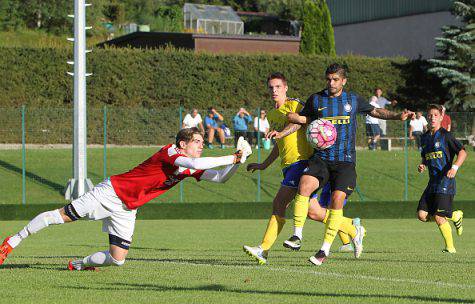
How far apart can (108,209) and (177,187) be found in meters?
17.8

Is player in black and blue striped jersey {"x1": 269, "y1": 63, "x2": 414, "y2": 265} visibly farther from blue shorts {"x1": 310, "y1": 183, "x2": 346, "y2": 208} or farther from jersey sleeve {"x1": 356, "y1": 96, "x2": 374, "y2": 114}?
blue shorts {"x1": 310, "y1": 183, "x2": 346, "y2": 208}

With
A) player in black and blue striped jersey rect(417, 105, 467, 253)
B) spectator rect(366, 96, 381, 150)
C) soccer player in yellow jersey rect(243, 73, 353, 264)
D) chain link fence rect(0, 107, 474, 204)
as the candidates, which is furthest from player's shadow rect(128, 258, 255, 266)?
spectator rect(366, 96, 381, 150)

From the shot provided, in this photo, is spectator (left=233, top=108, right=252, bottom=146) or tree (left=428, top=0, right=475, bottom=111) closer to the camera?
spectator (left=233, top=108, right=252, bottom=146)

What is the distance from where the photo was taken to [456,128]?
29.5 meters

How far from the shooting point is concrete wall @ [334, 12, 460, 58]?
170 feet

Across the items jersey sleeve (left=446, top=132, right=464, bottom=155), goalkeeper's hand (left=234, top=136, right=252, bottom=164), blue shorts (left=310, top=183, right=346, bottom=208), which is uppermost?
goalkeeper's hand (left=234, top=136, right=252, bottom=164)

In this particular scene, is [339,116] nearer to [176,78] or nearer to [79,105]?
[79,105]

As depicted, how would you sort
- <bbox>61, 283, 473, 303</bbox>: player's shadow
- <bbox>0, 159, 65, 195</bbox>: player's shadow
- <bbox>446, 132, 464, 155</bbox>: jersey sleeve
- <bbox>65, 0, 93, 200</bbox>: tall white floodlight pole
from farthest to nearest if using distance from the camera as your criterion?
1. <bbox>0, 159, 65, 195</bbox>: player's shadow
2. <bbox>65, 0, 93, 200</bbox>: tall white floodlight pole
3. <bbox>446, 132, 464, 155</bbox>: jersey sleeve
4. <bbox>61, 283, 473, 303</bbox>: player's shadow

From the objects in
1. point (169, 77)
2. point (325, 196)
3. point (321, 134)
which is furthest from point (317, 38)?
point (321, 134)

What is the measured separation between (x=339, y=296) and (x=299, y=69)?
3303 cm

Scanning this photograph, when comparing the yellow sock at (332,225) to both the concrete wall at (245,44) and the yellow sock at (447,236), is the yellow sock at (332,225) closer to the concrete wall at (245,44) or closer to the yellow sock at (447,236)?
the yellow sock at (447,236)

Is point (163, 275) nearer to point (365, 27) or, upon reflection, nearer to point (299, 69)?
point (299, 69)

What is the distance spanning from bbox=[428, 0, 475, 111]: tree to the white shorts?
108 feet

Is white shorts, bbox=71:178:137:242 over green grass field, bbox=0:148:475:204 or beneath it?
over
